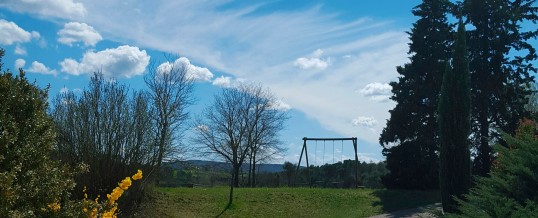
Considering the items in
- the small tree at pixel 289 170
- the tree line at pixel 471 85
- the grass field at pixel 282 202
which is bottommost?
the grass field at pixel 282 202

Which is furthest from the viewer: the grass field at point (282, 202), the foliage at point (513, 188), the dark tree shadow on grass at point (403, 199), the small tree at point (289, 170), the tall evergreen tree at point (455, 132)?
the small tree at point (289, 170)

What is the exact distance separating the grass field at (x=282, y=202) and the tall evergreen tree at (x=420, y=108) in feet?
4.01

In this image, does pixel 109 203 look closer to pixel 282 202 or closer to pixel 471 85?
pixel 282 202

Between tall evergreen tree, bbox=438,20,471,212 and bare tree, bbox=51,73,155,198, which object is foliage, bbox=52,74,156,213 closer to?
bare tree, bbox=51,73,155,198

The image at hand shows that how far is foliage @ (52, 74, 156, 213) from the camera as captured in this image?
17562mm

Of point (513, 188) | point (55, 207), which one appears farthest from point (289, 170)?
point (55, 207)

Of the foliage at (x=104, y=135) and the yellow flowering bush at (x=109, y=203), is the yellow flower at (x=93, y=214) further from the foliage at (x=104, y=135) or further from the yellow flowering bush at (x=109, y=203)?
the foliage at (x=104, y=135)

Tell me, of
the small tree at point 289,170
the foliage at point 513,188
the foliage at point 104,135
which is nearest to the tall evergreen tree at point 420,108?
the small tree at point 289,170

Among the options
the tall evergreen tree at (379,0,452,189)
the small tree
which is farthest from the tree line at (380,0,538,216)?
the small tree

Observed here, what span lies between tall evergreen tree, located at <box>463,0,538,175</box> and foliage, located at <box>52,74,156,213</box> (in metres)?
15.1

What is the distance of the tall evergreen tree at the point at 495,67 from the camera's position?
81.3ft

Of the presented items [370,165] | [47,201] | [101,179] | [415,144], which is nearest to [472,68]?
[415,144]

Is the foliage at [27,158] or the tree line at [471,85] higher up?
the tree line at [471,85]

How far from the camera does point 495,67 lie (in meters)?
25.0
